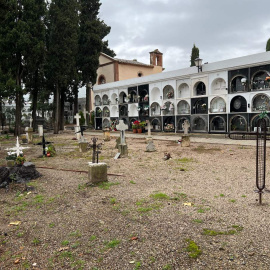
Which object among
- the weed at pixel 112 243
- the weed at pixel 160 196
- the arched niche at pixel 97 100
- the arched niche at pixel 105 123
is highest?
the arched niche at pixel 97 100

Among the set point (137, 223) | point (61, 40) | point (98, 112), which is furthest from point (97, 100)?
point (137, 223)

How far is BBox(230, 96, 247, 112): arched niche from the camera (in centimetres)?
1877

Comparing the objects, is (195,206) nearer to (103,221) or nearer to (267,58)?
(103,221)

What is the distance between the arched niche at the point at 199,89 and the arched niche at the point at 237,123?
11.1ft

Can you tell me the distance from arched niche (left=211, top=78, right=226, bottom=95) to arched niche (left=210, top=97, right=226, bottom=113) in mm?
564

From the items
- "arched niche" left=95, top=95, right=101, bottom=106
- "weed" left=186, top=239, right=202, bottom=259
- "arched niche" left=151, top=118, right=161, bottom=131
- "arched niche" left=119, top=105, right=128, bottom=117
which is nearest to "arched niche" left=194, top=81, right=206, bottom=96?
"arched niche" left=151, top=118, right=161, bottom=131

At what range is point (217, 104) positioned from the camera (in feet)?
67.5

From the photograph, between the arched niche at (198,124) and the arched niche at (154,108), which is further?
the arched niche at (154,108)

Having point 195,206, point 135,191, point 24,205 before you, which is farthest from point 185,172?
point 24,205

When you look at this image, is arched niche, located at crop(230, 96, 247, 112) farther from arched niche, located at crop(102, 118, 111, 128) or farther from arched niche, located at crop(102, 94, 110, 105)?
arched niche, located at crop(102, 94, 110, 105)

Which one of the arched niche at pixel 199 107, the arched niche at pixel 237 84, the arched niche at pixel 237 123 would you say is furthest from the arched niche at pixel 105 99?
the arched niche at pixel 237 123

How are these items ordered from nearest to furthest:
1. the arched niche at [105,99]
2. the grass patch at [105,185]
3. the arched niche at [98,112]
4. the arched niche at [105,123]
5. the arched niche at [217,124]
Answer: the grass patch at [105,185] → the arched niche at [217,124] → the arched niche at [105,123] → the arched niche at [105,99] → the arched niche at [98,112]

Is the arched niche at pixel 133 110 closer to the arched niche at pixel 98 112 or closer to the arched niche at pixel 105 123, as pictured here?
the arched niche at pixel 105 123

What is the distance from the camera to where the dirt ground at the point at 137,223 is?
2.97 meters
